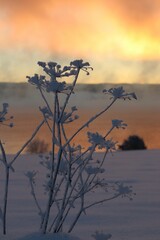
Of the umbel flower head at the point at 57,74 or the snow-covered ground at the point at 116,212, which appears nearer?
the umbel flower head at the point at 57,74

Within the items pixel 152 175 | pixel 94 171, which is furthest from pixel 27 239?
pixel 152 175

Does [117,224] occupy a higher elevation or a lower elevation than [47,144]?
lower

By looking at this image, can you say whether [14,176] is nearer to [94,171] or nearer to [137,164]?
[137,164]

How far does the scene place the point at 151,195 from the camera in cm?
622

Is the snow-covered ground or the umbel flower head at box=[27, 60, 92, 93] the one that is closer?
the umbel flower head at box=[27, 60, 92, 93]

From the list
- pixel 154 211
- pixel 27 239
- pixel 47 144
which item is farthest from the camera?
pixel 47 144

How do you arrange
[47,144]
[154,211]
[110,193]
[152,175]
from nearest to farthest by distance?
[154,211] < [110,193] < [152,175] < [47,144]

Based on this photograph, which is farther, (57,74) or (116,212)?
(116,212)

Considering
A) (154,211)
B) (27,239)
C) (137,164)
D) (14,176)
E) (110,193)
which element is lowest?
(27,239)

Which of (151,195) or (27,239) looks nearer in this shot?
(27,239)

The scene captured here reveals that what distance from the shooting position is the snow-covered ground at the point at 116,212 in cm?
449

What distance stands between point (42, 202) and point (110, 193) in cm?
75

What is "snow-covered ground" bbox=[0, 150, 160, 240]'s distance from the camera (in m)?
4.49

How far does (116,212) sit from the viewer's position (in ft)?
17.4
